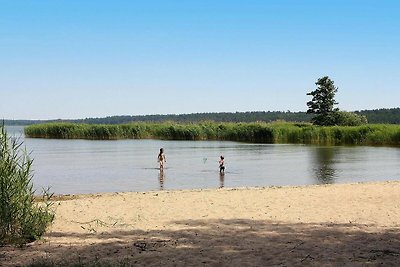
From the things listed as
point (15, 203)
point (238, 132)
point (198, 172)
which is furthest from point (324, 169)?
point (238, 132)

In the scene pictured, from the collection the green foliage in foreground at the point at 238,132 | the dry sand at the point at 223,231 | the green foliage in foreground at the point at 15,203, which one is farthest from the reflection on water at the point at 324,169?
the green foliage in foreground at the point at 238,132

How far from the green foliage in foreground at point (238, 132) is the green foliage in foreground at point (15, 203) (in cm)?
4272

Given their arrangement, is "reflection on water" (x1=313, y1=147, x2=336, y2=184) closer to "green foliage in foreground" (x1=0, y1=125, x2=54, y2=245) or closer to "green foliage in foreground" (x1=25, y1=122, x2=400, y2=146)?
"green foliage in foreground" (x1=0, y1=125, x2=54, y2=245)

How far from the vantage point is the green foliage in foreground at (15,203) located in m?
9.34

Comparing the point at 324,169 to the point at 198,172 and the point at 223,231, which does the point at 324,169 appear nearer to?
the point at 198,172

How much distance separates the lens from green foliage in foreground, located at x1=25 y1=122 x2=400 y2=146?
4950 cm

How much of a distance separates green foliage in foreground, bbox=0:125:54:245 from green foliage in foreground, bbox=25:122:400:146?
4272 cm

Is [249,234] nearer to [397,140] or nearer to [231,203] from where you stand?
[231,203]

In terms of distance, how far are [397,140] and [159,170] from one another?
2916cm

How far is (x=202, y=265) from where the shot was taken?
7.58 metres

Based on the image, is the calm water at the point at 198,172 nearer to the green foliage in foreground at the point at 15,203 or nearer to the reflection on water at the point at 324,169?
the reflection on water at the point at 324,169

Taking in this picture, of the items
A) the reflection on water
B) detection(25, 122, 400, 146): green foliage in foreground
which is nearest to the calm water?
the reflection on water

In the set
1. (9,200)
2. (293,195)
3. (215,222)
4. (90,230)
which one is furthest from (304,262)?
(293,195)

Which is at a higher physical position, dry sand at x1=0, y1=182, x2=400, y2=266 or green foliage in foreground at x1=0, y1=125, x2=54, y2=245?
green foliage in foreground at x1=0, y1=125, x2=54, y2=245
